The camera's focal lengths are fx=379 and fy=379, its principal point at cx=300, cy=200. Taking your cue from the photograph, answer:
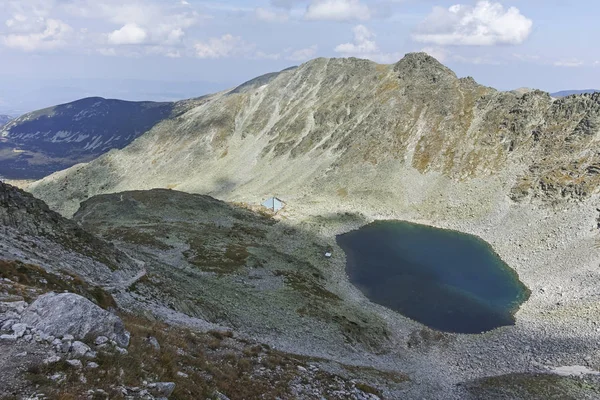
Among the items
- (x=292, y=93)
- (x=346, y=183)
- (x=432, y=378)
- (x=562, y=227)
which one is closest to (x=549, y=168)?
(x=562, y=227)

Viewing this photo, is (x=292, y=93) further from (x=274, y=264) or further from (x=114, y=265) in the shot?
(x=114, y=265)

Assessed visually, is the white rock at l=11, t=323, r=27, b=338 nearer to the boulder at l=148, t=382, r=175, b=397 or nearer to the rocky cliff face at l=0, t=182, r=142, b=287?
the boulder at l=148, t=382, r=175, b=397

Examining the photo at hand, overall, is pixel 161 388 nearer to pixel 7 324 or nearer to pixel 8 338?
pixel 8 338

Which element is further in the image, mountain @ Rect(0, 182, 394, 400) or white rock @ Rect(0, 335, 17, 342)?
white rock @ Rect(0, 335, 17, 342)

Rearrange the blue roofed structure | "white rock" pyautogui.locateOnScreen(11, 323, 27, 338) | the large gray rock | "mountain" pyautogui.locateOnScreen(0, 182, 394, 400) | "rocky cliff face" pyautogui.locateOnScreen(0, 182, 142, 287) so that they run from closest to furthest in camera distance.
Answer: "mountain" pyautogui.locateOnScreen(0, 182, 394, 400)
"white rock" pyautogui.locateOnScreen(11, 323, 27, 338)
the large gray rock
"rocky cliff face" pyautogui.locateOnScreen(0, 182, 142, 287)
the blue roofed structure

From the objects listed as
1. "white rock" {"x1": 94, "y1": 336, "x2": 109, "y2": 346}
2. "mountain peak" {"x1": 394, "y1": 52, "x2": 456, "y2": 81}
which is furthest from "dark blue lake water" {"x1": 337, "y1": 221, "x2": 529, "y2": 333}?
"mountain peak" {"x1": 394, "y1": 52, "x2": 456, "y2": 81}

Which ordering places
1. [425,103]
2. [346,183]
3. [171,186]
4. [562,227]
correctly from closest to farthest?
[562,227] < [346,183] < [425,103] < [171,186]

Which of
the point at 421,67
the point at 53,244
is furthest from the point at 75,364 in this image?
the point at 421,67
